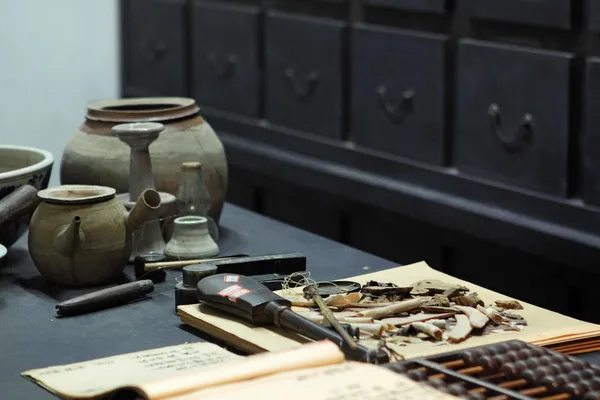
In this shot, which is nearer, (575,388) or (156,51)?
(575,388)

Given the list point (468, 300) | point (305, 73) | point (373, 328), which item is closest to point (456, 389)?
point (373, 328)

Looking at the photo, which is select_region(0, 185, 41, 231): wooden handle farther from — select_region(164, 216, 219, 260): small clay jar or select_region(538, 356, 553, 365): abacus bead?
select_region(538, 356, 553, 365): abacus bead

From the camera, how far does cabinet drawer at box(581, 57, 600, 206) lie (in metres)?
2.12

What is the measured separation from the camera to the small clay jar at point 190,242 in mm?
1632

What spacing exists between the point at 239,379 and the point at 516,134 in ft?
4.51

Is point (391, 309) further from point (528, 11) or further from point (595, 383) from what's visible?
point (528, 11)

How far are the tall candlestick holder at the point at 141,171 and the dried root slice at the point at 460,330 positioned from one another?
21.3 inches

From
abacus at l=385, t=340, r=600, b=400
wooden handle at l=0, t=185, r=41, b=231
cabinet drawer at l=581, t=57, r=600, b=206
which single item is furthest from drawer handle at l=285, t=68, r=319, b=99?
abacus at l=385, t=340, r=600, b=400

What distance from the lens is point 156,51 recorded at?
3555 millimetres

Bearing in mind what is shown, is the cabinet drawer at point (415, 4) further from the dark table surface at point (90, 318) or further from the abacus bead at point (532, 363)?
the abacus bead at point (532, 363)

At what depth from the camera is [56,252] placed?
1516mm

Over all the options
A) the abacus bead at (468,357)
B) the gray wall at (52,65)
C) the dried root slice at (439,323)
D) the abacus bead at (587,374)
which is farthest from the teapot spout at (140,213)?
the gray wall at (52,65)

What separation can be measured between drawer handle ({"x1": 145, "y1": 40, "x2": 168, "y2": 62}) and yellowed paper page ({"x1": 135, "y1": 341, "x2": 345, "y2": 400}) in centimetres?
249

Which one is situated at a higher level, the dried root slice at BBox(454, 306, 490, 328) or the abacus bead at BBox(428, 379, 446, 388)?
the abacus bead at BBox(428, 379, 446, 388)
